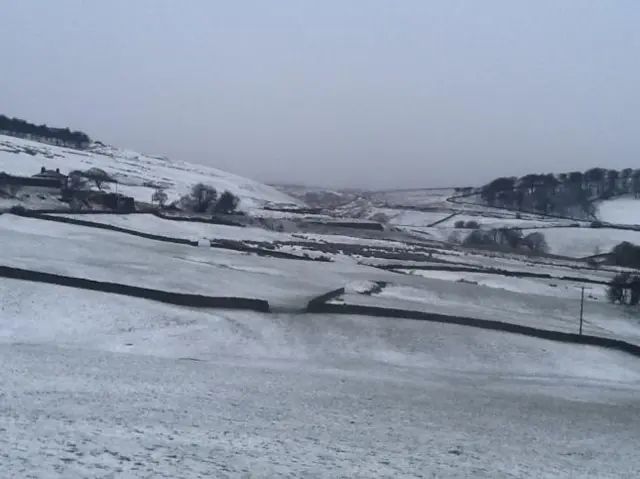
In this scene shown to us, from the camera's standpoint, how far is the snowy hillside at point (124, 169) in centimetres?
11676

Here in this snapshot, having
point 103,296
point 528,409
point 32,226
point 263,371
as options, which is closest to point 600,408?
point 528,409

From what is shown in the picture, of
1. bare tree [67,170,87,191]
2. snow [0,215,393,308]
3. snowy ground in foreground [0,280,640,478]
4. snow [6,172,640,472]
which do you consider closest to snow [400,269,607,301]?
snow [6,172,640,472]

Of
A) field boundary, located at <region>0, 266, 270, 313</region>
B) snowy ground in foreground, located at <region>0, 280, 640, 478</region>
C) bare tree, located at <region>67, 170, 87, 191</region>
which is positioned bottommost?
snowy ground in foreground, located at <region>0, 280, 640, 478</region>

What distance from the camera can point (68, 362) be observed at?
2008 cm

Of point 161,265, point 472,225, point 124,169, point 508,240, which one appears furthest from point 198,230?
point 124,169

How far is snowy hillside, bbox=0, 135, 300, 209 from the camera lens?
11676cm

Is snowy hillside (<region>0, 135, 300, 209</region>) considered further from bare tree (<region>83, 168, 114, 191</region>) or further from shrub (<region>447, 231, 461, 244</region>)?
shrub (<region>447, 231, 461, 244</region>)

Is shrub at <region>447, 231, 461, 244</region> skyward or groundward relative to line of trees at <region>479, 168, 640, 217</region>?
groundward

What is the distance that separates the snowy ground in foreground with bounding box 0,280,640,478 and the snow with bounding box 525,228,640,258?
63.1 meters

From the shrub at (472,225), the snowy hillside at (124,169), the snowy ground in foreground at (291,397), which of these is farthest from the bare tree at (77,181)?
the snowy ground in foreground at (291,397)

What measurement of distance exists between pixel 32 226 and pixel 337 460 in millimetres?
45638

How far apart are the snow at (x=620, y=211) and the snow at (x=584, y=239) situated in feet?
68.7

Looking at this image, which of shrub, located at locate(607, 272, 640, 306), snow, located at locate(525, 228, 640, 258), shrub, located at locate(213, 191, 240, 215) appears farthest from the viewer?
shrub, located at locate(213, 191, 240, 215)

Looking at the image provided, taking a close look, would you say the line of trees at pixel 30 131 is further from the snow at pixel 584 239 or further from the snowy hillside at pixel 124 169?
the snow at pixel 584 239
